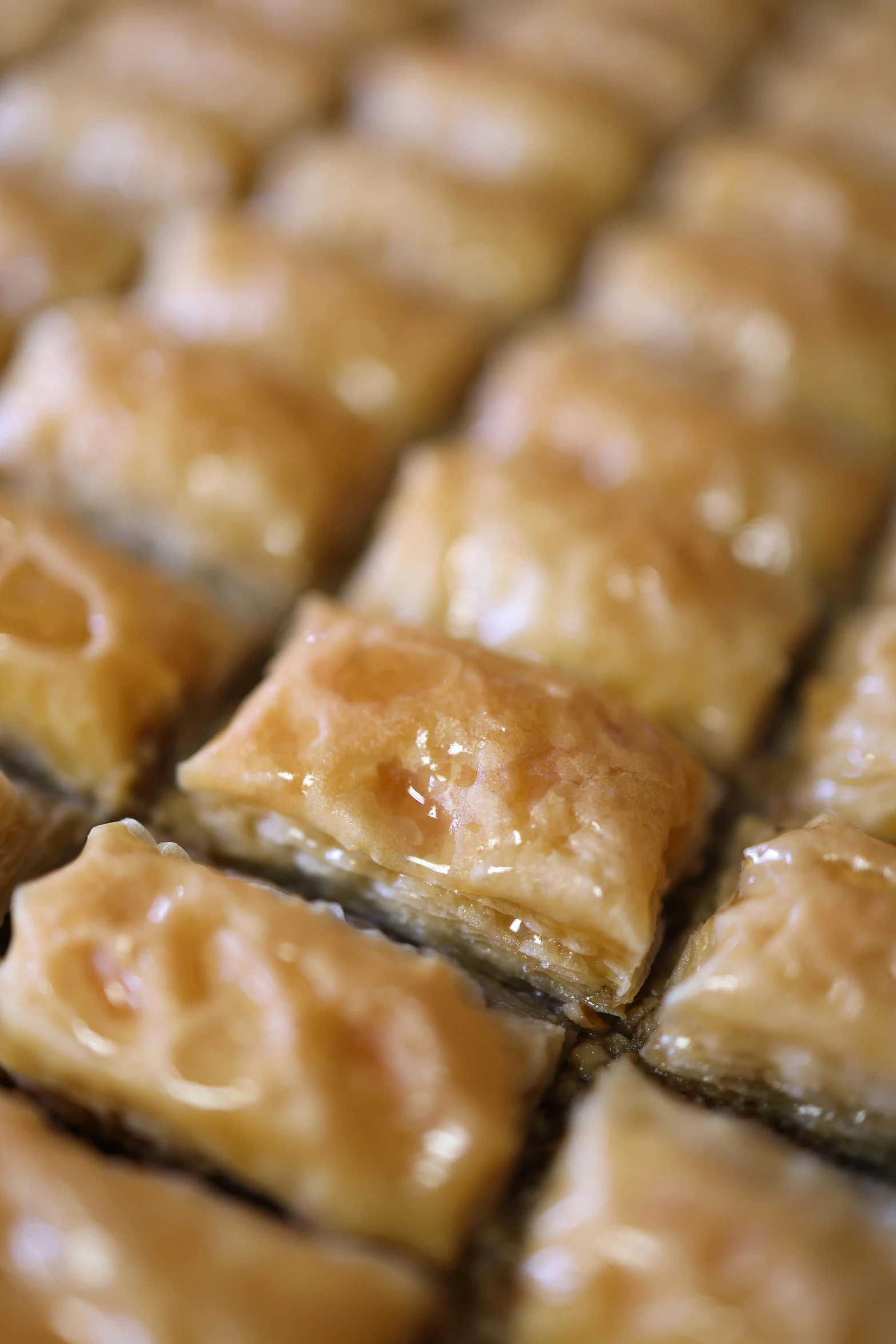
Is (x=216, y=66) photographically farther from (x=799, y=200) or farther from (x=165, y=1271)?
(x=165, y=1271)

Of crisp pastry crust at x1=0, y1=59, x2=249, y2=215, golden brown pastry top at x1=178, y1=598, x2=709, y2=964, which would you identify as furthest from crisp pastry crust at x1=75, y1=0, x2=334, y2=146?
golden brown pastry top at x1=178, y1=598, x2=709, y2=964

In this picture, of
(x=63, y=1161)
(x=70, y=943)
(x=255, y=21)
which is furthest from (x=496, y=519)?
(x=255, y=21)

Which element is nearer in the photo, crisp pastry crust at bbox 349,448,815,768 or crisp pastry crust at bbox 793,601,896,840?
crisp pastry crust at bbox 793,601,896,840

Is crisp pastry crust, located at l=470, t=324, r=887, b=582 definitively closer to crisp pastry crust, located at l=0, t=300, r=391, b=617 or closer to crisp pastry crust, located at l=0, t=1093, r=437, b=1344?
crisp pastry crust, located at l=0, t=300, r=391, b=617

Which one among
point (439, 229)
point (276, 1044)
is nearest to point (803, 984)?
point (276, 1044)

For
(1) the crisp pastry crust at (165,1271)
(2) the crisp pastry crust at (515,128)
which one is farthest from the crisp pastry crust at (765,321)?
(1) the crisp pastry crust at (165,1271)

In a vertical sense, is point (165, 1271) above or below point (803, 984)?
below

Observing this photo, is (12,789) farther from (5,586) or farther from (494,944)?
(494,944)
